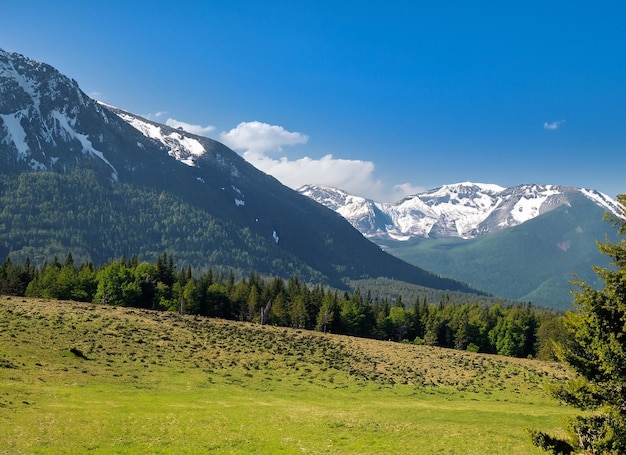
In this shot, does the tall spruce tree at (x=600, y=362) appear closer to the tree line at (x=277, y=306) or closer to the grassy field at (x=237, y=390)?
the grassy field at (x=237, y=390)

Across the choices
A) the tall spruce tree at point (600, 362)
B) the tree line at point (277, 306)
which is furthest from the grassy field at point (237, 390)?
the tree line at point (277, 306)

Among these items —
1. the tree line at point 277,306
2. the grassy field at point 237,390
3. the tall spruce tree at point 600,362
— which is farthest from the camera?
the tree line at point 277,306

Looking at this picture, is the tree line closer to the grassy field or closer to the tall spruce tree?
the grassy field

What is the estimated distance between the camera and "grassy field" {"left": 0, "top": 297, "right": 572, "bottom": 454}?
30297mm

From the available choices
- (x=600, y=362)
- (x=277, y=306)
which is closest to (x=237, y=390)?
(x=600, y=362)

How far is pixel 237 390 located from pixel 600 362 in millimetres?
44382

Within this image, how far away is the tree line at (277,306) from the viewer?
11556 centimetres

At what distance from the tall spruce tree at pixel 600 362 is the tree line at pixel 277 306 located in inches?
4209

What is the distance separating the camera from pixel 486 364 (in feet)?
303

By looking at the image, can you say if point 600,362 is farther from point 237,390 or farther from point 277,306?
point 277,306

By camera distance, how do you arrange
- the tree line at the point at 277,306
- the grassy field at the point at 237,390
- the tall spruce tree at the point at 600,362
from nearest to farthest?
the tall spruce tree at the point at 600,362
the grassy field at the point at 237,390
the tree line at the point at 277,306

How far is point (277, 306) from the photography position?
128 m

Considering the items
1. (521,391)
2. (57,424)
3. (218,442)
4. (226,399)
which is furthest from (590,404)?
(521,391)

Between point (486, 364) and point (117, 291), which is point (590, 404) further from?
point (117, 291)
